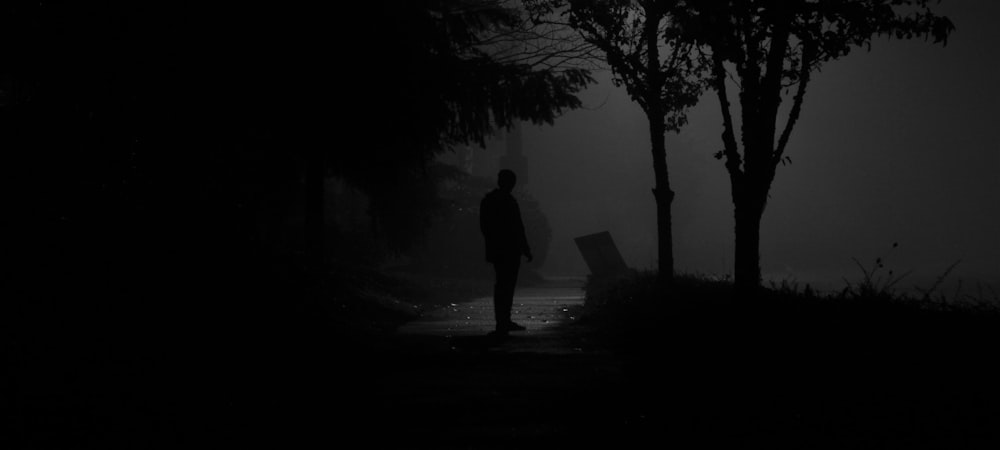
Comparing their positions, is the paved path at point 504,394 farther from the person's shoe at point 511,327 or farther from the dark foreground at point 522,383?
the person's shoe at point 511,327

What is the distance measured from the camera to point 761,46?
474 inches

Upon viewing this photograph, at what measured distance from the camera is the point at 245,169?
1722cm

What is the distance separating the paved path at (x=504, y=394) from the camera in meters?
5.42

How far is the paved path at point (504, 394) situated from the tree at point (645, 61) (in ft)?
20.6

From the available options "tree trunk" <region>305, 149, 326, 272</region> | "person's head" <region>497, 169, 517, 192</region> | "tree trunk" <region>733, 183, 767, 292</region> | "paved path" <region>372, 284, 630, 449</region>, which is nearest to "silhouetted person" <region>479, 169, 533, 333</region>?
"person's head" <region>497, 169, 517, 192</region>

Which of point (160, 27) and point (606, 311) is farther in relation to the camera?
point (606, 311)

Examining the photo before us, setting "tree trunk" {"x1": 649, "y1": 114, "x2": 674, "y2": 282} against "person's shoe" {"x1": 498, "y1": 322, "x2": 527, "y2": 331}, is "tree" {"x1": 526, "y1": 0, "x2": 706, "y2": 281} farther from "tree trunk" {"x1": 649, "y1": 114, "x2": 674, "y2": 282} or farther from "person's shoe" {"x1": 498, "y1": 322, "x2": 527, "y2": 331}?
"person's shoe" {"x1": 498, "y1": 322, "x2": 527, "y2": 331}

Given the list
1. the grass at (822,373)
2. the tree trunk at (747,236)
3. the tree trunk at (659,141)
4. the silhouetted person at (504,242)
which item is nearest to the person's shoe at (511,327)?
the silhouetted person at (504,242)

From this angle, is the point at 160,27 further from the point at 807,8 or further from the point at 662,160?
the point at 662,160

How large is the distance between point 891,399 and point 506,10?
12.4 metres

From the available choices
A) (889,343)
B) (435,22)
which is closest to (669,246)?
(435,22)

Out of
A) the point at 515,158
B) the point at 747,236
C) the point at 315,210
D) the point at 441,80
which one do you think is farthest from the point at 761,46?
the point at 515,158

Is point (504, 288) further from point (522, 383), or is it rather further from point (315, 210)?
point (315, 210)

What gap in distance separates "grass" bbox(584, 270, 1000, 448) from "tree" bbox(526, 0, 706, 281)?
6.47m
